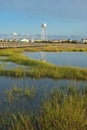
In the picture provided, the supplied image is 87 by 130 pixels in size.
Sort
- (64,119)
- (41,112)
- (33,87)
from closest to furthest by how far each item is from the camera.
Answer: (64,119), (41,112), (33,87)

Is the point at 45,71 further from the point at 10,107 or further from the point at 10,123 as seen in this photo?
the point at 10,123

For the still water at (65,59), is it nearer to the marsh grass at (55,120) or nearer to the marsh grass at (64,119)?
the marsh grass at (55,120)

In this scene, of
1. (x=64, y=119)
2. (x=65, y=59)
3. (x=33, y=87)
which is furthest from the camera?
(x=65, y=59)

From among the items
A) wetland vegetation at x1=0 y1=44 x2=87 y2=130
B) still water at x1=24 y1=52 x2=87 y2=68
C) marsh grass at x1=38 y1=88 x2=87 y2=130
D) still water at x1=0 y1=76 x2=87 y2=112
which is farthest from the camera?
still water at x1=24 y1=52 x2=87 y2=68

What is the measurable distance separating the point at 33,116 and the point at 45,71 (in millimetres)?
13554

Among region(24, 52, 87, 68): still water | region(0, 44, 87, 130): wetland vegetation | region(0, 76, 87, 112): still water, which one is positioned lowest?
region(24, 52, 87, 68): still water

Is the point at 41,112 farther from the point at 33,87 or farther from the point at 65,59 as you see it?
the point at 65,59

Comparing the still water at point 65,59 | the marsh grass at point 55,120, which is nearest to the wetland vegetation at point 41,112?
the marsh grass at point 55,120

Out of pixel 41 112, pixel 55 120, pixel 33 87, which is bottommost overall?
pixel 33 87

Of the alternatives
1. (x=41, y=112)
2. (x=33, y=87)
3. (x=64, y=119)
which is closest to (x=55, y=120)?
(x=64, y=119)

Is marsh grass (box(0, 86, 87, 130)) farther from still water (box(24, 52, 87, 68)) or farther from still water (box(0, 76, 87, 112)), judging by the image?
still water (box(24, 52, 87, 68))

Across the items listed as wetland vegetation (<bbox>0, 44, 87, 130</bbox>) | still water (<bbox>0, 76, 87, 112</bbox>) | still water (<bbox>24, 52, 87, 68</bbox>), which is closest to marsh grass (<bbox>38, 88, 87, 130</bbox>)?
wetland vegetation (<bbox>0, 44, 87, 130</bbox>)

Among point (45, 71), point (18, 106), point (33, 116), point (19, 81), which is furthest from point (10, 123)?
point (45, 71)

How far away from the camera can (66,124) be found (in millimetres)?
9305
